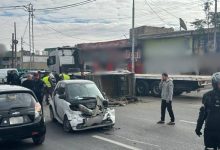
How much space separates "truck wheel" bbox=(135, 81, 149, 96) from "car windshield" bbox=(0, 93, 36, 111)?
12.5 meters

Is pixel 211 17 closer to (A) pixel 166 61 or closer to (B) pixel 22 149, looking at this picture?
(A) pixel 166 61

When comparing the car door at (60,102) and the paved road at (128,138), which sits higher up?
the car door at (60,102)

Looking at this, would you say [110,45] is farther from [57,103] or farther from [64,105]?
[64,105]

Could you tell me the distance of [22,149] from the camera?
7172 millimetres

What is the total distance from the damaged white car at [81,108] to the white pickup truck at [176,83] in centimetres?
822

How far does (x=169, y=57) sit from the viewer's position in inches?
793

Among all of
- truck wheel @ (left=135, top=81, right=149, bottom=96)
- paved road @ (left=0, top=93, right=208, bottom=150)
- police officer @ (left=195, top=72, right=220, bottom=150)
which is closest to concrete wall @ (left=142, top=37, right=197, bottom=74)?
truck wheel @ (left=135, top=81, right=149, bottom=96)

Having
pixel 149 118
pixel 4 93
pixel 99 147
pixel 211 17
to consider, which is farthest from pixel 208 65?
pixel 4 93

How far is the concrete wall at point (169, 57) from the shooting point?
62.0ft

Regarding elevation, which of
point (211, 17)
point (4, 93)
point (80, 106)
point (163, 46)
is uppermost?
point (211, 17)

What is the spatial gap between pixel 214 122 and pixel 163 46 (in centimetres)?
1972

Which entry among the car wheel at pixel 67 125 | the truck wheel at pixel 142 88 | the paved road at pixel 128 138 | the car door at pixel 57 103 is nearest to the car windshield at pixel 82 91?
the car door at pixel 57 103

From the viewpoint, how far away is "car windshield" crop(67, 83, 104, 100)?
371 inches

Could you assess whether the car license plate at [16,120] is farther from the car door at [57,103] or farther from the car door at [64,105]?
the car door at [57,103]
